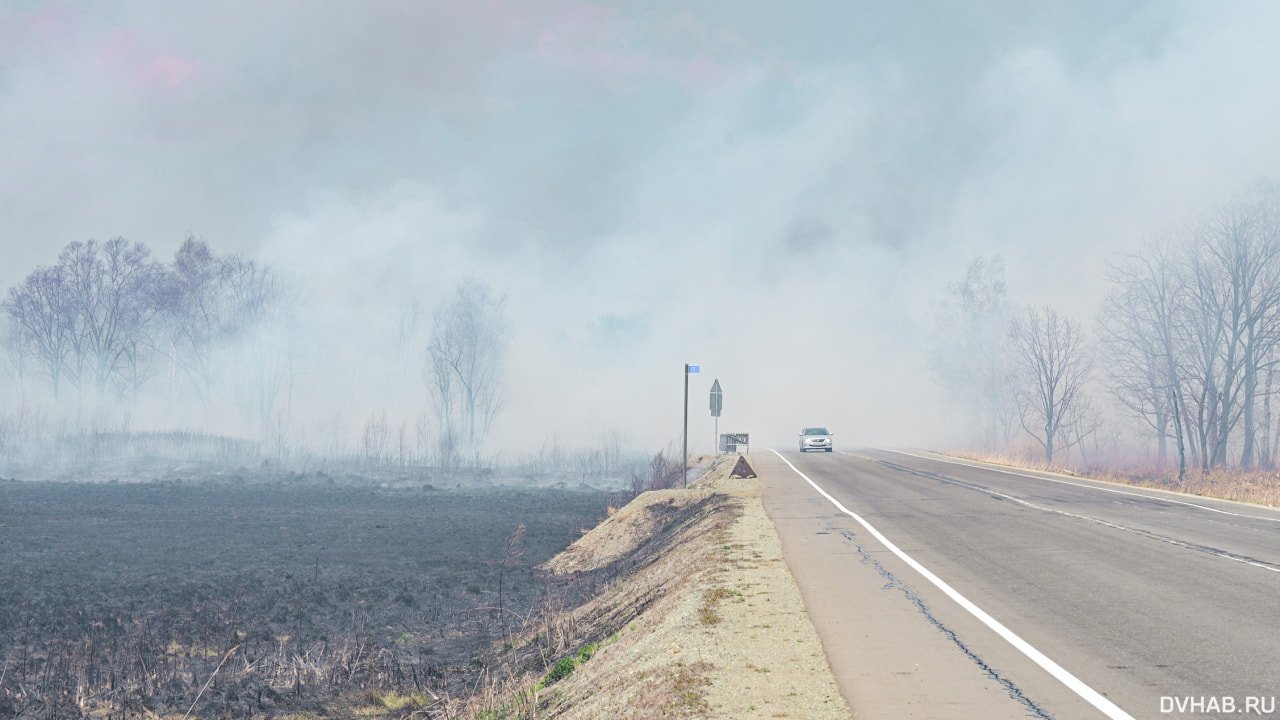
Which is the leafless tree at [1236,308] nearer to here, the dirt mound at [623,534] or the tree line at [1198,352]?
the tree line at [1198,352]

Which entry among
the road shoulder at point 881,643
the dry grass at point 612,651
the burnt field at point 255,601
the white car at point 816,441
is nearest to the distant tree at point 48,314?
the burnt field at point 255,601

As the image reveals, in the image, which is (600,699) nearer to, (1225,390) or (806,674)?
(806,674)

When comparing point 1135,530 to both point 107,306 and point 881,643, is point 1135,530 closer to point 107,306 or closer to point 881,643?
point 881,643

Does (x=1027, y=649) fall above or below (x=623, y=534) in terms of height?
above

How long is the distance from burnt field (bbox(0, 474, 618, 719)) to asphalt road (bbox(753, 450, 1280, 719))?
18.0 feet

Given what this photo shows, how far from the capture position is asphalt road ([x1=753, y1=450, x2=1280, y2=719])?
5578 mm

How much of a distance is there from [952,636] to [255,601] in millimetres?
13897

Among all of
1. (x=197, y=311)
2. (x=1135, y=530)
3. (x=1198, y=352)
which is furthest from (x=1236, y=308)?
(x=197, y=311)

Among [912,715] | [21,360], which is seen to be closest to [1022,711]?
[912,715]

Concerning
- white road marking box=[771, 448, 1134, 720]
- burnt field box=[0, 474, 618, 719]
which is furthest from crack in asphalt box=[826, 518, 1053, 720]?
burnt field box=[0, 474, 618, 719]

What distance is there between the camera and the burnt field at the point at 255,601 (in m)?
10.2

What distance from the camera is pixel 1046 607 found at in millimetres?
8320

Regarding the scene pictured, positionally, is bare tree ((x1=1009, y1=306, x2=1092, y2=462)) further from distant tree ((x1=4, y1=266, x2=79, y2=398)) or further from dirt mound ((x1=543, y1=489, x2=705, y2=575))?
distant tree ((x1=4, y1=266, x2=79, y2=398))

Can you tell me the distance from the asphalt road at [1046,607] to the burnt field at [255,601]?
5483 millimetres
